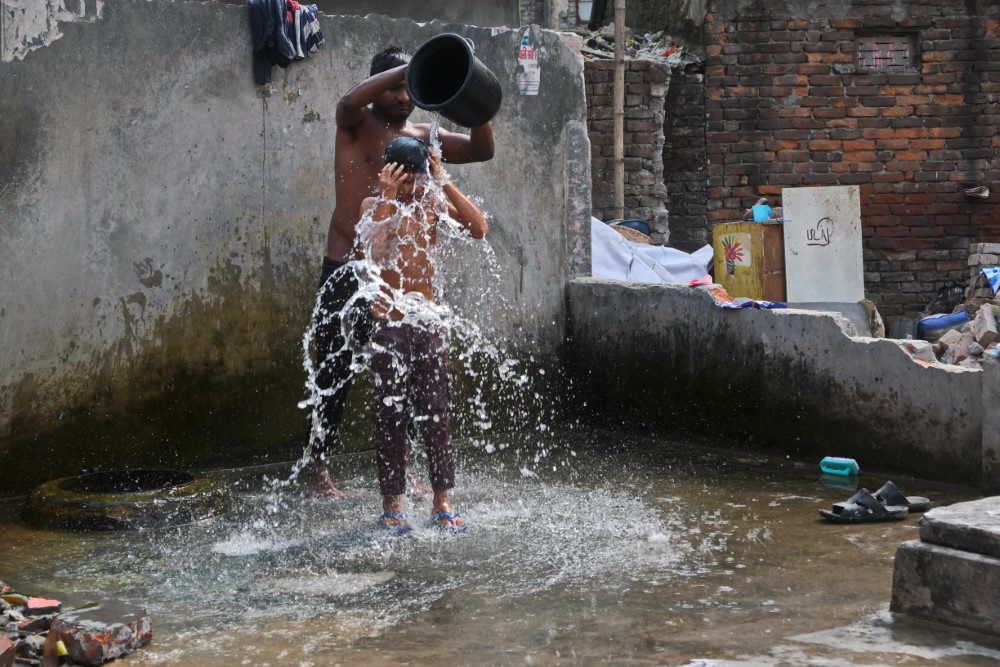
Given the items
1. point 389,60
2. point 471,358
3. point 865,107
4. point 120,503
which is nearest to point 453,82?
point 389,60

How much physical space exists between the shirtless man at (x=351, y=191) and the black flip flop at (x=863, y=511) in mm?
1930

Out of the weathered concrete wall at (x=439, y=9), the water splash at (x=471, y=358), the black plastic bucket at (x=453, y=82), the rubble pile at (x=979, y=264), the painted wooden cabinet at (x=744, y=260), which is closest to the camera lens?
the black plastic bucket at (x=453, y=82)

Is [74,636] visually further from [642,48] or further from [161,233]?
[642,48]

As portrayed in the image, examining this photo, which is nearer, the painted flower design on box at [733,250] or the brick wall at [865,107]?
the painted flower design on box at [733,250]

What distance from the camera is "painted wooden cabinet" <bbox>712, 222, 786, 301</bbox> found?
9.34 m

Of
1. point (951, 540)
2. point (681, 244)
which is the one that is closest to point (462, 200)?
point (951, 540)

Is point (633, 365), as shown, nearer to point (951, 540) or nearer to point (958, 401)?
point (958, 401)

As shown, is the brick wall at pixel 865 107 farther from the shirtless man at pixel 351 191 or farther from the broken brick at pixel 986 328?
the shirtless man at pixel 351 191

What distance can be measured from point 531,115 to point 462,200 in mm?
2233

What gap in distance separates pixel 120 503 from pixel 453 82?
2.03m

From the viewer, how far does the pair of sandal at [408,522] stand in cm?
445

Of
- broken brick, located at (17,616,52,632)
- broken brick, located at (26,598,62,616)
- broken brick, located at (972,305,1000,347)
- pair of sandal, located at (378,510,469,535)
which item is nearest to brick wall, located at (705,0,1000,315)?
broken brick, located at (972,305,1000,347)

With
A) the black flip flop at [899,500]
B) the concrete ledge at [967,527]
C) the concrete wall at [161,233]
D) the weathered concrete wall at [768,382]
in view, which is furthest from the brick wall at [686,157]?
the concrete ledge at [967,527]

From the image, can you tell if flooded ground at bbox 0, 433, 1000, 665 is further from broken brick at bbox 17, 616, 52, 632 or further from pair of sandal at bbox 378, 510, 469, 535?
broken brick at bbox 17, 616, 52, 632
